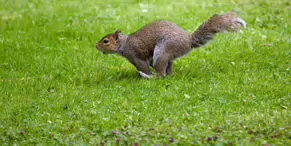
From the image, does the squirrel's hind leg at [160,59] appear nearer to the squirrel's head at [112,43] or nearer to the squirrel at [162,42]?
the squirrel at [162,42]

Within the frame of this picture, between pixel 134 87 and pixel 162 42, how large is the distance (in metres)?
0.76

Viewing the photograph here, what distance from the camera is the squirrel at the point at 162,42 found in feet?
22.5

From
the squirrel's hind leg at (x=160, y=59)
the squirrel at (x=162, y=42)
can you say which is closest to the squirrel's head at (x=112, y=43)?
the squirrel at (x=162, y=42)

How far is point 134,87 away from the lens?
6637 mm

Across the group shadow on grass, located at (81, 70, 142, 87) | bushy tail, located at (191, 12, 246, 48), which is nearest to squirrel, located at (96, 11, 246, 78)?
bushy tail, located at (191, 12, 246, 48)

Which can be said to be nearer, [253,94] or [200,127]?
[200,127]

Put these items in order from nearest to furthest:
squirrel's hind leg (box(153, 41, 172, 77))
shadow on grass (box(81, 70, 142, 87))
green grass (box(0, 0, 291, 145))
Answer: green grass (box(0, 0, 291, 145)) < squirrel's hind leg (box(153, 41, 172, 77)) < shadow on grass (box(81, 70, 142, 87))

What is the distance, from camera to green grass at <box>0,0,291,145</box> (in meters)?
5.01

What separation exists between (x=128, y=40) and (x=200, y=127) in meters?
2.53

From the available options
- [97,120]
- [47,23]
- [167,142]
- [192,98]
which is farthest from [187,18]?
[167,142]

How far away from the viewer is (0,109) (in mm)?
5977

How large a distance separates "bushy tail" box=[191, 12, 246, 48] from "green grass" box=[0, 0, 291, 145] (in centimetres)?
47

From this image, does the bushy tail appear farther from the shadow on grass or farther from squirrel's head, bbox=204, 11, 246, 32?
the shadow on grass

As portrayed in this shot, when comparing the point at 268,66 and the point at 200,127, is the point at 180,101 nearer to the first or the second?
the point at 200,127
